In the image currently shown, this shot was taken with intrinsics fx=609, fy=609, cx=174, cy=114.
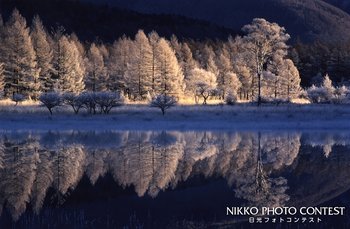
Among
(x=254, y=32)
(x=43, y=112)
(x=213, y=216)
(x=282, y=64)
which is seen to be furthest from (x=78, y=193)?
(x=282, y=64)

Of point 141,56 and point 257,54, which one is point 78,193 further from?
point 141,56

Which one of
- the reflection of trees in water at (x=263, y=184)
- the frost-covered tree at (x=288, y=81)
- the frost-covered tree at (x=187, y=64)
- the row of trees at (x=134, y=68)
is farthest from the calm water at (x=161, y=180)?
the frost-covered tree at (x=187, y=64)

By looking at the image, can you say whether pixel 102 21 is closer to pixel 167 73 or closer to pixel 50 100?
pixel 167 73

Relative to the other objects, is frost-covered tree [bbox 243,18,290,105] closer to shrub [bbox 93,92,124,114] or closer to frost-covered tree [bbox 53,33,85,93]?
shrub [bbox 93,92,124,114]

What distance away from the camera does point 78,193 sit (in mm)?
16172

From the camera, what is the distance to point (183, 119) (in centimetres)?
4075

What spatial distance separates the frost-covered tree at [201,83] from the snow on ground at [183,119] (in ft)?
64.1

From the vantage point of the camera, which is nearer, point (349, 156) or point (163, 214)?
point (163, 214)

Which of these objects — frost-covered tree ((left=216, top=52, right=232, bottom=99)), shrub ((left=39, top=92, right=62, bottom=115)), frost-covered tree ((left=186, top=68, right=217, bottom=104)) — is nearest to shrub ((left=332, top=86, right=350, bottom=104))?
frost-covered tree ((left=186, top=68, right=217, bottom=104))

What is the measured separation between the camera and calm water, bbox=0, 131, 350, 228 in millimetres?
13237

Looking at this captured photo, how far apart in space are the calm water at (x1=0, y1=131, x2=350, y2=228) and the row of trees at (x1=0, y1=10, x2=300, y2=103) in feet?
85.9

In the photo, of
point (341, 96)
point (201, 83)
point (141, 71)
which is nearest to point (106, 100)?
point (141, 71)

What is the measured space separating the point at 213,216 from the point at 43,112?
103 ft

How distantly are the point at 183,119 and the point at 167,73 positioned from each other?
2251 cm
